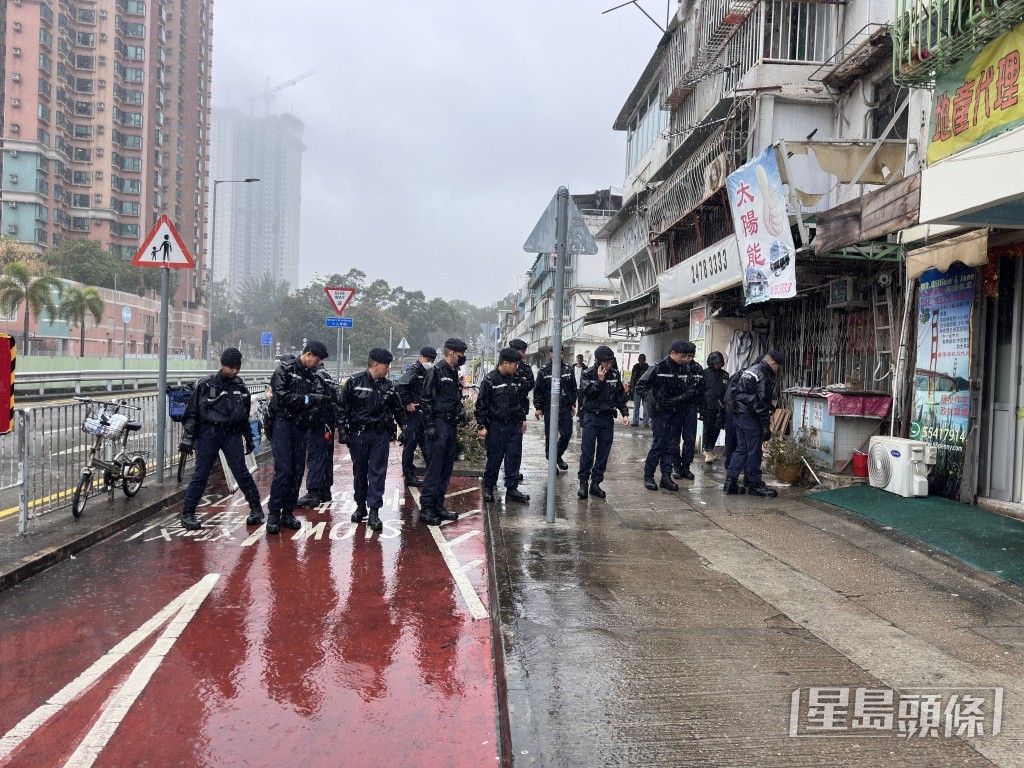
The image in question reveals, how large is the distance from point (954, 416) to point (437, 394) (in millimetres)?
5388

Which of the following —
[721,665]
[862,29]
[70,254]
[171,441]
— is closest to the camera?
[721,665]

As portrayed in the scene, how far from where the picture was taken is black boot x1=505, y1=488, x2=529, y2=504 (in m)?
8.74

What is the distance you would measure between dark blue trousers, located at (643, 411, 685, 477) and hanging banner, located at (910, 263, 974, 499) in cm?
268

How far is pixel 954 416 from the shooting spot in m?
7.82

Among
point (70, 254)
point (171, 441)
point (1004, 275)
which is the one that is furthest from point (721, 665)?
point (70, 254)

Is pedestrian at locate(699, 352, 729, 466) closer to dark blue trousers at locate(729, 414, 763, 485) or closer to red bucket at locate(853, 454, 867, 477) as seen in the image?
dark blue trousers at locate(729, 414, 763, 485)

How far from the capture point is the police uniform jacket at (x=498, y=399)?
27.8 ft

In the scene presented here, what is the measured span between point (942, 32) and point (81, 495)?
358 inches

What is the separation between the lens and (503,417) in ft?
27.9

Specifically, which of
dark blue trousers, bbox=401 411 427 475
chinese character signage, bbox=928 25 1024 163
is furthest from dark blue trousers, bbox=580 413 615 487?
chinese character signage, bbox=928 25 1024 163

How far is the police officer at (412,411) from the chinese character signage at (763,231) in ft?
15.4

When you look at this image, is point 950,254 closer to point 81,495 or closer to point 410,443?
point 410,443

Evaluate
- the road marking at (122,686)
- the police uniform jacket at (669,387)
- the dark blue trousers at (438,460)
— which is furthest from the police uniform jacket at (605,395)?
the road marking at (122,686)

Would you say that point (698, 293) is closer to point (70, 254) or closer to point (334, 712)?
point (334, 712)
